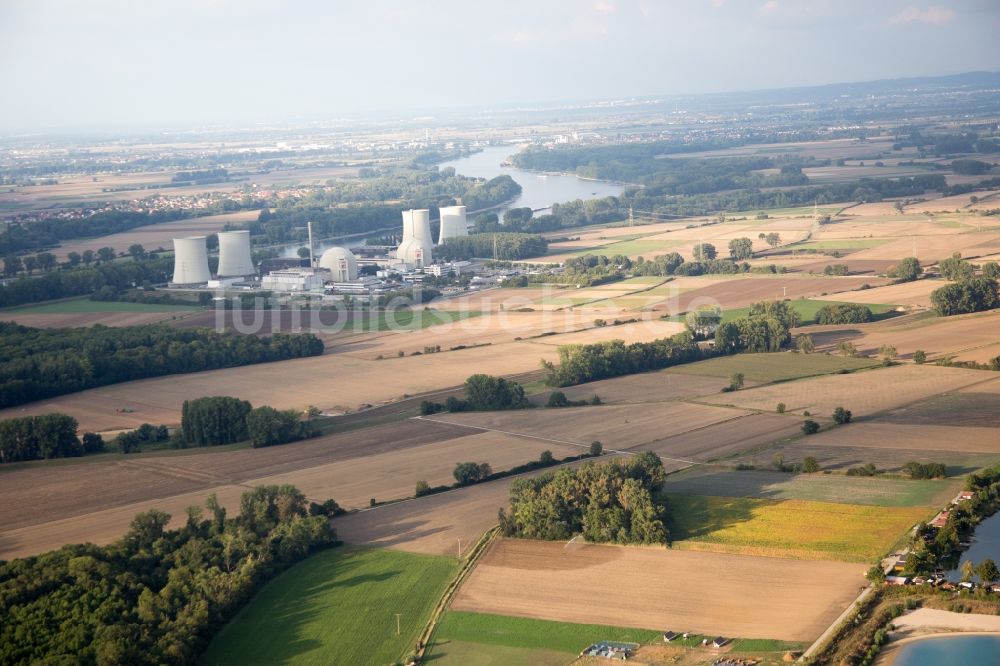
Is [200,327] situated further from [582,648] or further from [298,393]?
[582,648]

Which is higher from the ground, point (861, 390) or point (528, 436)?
point (861, 390)

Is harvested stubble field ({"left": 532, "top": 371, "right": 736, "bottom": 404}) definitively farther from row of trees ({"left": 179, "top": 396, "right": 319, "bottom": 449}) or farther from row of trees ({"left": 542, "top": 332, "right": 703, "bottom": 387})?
row of trees ({"left": 179, "top": 396, "right": 319, "bottom": 449})

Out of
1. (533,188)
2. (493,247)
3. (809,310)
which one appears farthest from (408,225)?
(533,188)

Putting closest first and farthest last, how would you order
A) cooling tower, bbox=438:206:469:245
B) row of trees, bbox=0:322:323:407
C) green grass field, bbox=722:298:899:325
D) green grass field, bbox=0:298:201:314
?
row of trees, bbox=0:322:323:407, green grass field, bbox=722:298:899:325, green grass field, bbox=0:298:201:314, cooling tower, bbox=438:206:469:245

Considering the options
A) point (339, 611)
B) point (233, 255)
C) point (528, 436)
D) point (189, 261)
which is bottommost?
point (339, 611)

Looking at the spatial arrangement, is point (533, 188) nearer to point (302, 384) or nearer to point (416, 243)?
point (416, 243)

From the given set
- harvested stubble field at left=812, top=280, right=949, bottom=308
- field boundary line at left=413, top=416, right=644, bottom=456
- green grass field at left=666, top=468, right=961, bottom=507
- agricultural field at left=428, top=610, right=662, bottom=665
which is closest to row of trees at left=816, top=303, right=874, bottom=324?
harvested stubble field at left=812, top=280, right=949, bottom=308

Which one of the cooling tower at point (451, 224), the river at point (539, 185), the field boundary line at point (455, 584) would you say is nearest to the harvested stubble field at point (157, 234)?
the cooling tower at point (451, 224)
